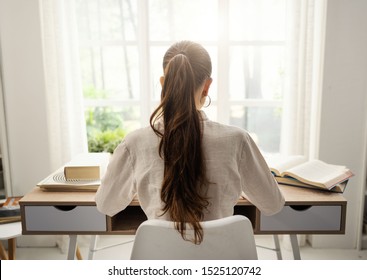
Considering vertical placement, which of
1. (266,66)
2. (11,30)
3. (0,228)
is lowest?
(0,228)

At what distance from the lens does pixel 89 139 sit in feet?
8.45

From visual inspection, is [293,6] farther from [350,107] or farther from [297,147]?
[297,147]

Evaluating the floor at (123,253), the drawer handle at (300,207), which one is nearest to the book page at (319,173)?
the drawer handle at (300,207)

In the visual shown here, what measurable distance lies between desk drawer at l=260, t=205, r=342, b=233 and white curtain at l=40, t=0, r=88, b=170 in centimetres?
146

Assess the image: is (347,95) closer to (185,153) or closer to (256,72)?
(256,72)

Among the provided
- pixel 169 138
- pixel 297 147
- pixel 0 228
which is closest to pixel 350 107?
pixel 297 147

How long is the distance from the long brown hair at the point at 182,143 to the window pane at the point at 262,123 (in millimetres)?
1611

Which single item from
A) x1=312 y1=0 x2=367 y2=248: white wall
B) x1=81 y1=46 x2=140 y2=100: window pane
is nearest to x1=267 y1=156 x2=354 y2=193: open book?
x1=312 y1=0 x2=367 y2=248: white wall

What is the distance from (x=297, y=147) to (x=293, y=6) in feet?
2.89

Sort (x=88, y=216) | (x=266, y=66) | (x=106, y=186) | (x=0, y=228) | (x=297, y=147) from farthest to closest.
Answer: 1. (x=266, y=66)
2. (x=297, y=147)
3. (x=0, y=228)
4. (x=88, y=216)
5. (x=106, y=186)

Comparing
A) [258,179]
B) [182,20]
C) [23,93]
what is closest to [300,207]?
[258,179]

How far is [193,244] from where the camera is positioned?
2.91 ft

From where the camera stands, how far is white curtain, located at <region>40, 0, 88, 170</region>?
2.22 metres

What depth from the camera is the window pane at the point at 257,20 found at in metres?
2.43
